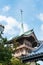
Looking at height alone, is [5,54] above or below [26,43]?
below

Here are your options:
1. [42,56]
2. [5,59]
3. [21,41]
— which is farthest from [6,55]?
[21,41]

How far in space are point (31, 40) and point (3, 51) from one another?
32.4 ft

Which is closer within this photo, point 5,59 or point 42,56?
point 5,59

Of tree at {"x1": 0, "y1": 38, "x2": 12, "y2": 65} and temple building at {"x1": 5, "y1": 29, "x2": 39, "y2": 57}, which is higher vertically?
temple building at {"x1": 5, "y1": 29, "x2": 39, "y2": 57}

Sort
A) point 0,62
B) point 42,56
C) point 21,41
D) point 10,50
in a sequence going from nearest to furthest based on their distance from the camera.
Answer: point 0,62
point 10,50
point 42,56
point 21,41

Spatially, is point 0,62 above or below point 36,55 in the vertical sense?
below

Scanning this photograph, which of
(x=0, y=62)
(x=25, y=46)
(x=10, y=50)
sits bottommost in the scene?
(x=0, y=62)

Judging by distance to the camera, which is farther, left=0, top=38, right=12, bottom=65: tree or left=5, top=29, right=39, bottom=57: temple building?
left=5, top=29, right=39, bottom=57: temple building

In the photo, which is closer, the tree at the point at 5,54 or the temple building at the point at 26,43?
the tree at the point at 5,54

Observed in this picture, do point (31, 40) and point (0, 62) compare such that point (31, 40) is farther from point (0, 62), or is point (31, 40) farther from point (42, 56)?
point (0, 62)

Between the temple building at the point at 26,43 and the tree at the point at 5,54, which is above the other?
the temple building at the point at 26,43

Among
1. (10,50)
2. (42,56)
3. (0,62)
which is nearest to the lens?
(0,62)

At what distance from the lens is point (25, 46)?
75.0 ft

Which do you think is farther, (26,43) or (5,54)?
(26,43)
